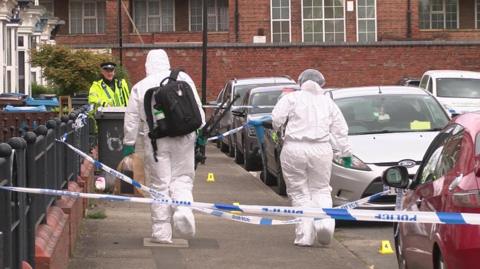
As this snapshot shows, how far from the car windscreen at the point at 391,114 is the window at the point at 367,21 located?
97.2 feet

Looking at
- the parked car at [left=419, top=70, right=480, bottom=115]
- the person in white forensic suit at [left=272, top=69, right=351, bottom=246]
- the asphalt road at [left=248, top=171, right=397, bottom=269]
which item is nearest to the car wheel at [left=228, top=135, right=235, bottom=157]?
the parked car at [left=419, top=70, right=480, bottom=115]

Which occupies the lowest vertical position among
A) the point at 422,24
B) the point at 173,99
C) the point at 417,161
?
the point at 417,161

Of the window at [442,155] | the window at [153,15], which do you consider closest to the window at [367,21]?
the window at [153,15]

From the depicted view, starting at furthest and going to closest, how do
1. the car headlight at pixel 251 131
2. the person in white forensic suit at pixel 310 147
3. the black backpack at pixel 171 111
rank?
the car headlight at pixel 251 131, the person in white forensic suit at pixel 310 147, the black backpack at pixel 171 111

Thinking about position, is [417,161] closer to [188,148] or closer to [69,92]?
→ [188,148]

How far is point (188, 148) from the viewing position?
32.3ft

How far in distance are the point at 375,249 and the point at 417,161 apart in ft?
5.64

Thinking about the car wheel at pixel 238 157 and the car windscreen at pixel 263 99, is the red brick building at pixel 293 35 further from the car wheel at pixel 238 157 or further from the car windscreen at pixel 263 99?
the car windscreen at pixel 263 99

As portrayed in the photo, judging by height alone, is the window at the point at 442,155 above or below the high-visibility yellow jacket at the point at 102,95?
below

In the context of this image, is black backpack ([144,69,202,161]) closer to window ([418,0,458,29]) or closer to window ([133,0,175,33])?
window ([418,0,458,29])

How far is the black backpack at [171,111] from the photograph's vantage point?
9.57 meters

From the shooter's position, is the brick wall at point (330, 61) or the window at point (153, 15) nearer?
the brick wall at point (330, 61)

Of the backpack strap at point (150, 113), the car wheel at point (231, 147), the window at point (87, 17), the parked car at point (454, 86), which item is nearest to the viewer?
the backpack strap at point (150, 113)

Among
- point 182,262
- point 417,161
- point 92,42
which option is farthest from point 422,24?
point 182,262
